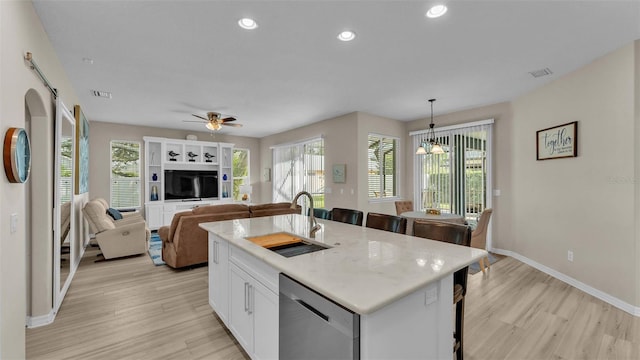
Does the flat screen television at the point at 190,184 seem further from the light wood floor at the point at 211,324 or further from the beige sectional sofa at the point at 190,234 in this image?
the light wood floor at the point at 211,324

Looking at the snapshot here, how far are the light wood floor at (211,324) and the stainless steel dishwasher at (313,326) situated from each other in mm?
899

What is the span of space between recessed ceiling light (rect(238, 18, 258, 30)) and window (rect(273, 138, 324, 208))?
12.4ft

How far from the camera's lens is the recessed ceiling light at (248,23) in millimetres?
2248

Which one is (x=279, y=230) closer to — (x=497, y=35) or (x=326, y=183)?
(x=497, y=35)

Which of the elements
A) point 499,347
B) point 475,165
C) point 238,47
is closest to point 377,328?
point 499,347

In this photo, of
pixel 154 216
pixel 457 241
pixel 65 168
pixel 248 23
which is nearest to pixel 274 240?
pixel 457 241

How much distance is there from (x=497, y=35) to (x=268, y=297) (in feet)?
9.54

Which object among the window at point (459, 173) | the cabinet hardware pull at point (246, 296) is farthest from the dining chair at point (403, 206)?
the cabinet hardware pull at point (246, 296)

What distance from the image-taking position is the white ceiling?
2125 mm

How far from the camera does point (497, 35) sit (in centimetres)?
248

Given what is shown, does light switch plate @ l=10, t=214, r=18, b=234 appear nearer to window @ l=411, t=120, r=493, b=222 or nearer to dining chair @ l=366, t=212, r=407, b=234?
dining chair @ l=366, t=212, r=407, b=234

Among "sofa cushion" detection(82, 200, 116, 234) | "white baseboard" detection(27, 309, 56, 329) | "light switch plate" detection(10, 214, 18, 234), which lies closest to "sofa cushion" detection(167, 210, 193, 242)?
"sofa cushion" detection(82, 200, 116, 234)

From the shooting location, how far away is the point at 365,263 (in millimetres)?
1520

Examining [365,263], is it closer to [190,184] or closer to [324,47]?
[324,47]
